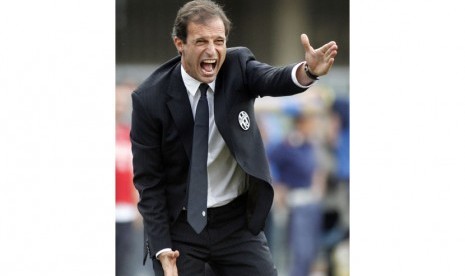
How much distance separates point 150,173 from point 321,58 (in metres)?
1.07

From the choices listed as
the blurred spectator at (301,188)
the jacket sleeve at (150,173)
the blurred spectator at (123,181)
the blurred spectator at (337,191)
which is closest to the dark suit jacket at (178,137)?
the jacket sleeve at (150,173)

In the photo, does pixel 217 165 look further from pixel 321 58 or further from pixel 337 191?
pixel 337 191

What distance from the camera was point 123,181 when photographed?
7227 millimetres

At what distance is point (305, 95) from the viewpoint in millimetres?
7941

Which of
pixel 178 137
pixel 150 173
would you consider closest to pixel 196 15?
pixel 178 137

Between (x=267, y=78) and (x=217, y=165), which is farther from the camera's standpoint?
Answer: (x=217, y=165)

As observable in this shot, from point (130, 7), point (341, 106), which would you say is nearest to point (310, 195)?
point (341, 106)

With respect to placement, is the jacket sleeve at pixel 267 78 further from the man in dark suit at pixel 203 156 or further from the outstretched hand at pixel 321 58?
the outstretched hand at pixel 321 58

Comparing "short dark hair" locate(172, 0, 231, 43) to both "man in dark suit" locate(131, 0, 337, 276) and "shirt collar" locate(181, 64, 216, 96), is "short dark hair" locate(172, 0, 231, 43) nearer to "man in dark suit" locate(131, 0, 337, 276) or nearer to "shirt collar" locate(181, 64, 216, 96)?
"man in dark suit" locate(131, 0, 337, 276)

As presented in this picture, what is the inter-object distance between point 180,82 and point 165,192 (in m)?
0.56

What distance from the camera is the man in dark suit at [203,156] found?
14.9ft

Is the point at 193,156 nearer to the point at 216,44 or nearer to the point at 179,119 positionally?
the point at 179,119

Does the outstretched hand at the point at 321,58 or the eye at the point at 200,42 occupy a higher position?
the eye at the point at 200,42

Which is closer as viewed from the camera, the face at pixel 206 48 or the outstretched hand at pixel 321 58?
the outstretched hand at pixel 321 58
